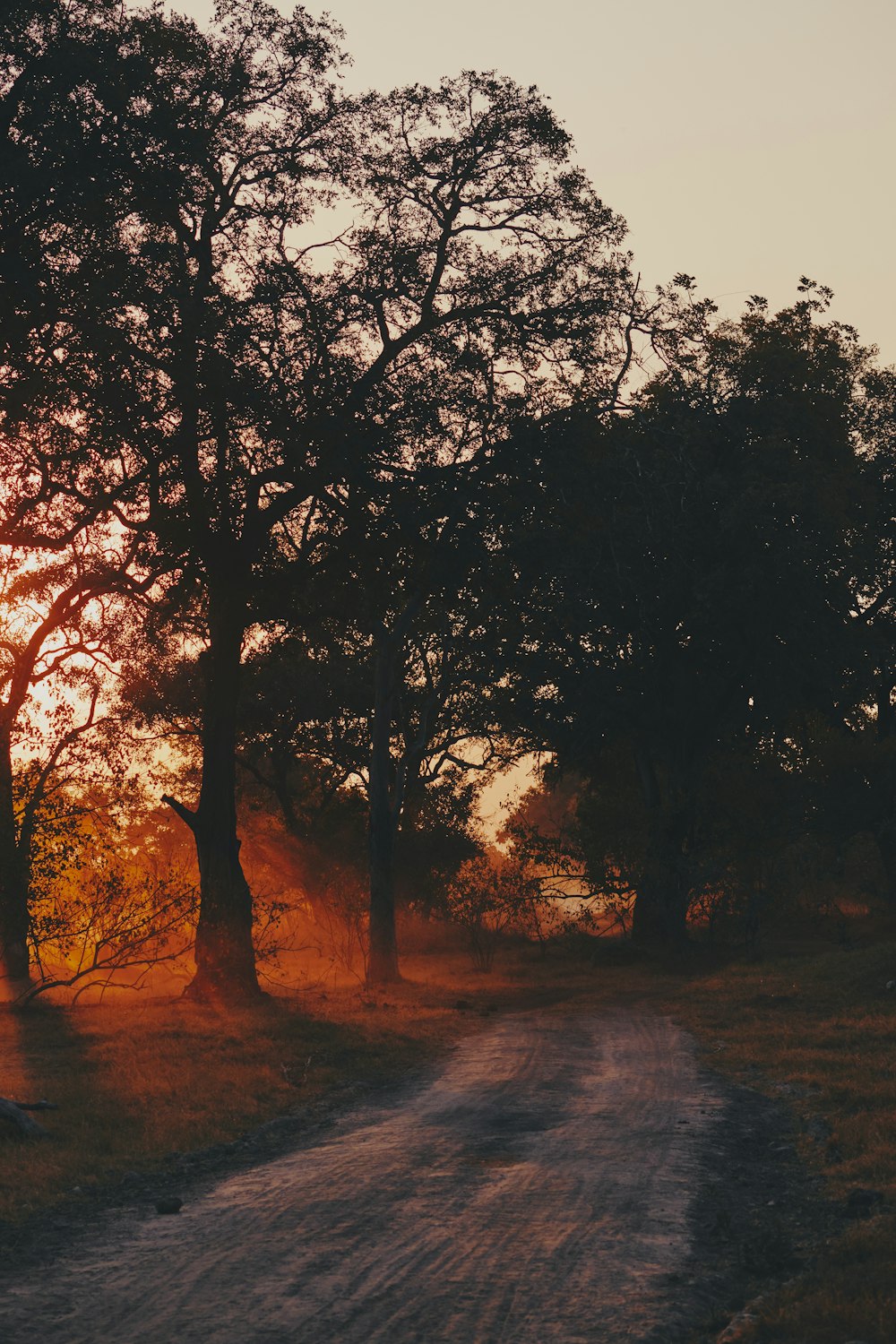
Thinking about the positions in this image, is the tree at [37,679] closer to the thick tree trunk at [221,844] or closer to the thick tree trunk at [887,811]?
the thick tree trunk at [221,844]

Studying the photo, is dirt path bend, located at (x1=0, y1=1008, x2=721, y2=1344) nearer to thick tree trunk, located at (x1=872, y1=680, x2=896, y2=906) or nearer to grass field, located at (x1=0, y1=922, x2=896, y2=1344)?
grass field, located at (x1=0, y1=922, x2=896, y2=1344)

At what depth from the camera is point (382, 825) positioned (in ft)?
111

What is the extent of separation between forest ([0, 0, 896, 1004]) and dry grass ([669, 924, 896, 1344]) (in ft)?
25.7

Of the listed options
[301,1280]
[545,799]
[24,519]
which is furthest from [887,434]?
[545,799]

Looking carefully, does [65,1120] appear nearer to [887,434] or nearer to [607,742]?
[607,742]

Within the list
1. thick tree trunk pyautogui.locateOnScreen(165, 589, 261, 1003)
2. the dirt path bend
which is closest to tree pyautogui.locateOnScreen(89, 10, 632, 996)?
thick tree trunk pyautogui.locateOnScreen(165, 589, 261, 1003)

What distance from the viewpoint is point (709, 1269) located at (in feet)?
25.2

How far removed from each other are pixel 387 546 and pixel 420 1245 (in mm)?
15789

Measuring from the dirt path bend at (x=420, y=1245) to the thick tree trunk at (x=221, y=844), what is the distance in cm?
1210

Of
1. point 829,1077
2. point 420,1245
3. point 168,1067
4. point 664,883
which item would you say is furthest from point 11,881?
point 664,883

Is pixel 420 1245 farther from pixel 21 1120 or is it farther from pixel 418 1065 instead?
pixel 418 1065

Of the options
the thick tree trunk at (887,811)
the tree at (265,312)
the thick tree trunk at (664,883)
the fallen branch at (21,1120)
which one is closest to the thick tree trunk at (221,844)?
the tree at (265,312)

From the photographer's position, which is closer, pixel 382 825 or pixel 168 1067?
pixel 168 1067

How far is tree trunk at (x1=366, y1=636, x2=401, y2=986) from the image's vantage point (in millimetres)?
32969
